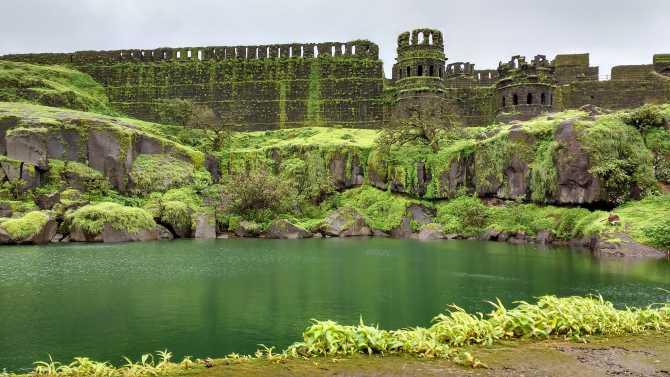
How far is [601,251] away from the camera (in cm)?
2920

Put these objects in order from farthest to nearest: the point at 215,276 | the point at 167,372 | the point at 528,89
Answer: the point at 528,89 < the point at 215,276 < the point at 167,372

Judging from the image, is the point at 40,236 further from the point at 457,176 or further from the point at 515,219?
the point at 515,219

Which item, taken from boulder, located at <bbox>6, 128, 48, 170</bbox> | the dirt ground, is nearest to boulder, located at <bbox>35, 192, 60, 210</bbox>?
boulder, located at <bbox>6, 128, 48, 170</bbox>

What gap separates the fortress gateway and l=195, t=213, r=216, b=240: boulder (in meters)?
21.9

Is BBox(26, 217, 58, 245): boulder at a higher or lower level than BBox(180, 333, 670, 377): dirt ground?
higher

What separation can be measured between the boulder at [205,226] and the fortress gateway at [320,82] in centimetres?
2186

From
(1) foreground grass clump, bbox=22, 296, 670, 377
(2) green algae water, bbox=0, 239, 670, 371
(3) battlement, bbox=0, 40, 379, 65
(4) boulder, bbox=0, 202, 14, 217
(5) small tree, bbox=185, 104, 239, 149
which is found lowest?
(2) green algae water, bbox=0, 239, 670, 371

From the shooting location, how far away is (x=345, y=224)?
137 ft

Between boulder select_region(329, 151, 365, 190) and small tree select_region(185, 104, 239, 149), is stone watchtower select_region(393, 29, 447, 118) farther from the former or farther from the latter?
small tree select_region(185, 104, 239, 149)

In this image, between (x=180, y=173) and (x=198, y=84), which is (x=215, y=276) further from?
(x=198, y=84)

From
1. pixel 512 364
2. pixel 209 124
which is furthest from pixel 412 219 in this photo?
pixel 512 364

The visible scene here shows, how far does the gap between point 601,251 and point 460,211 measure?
1336cm

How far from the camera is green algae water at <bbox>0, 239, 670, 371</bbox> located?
12766mm

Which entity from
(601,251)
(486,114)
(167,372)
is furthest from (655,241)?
(486,114)
